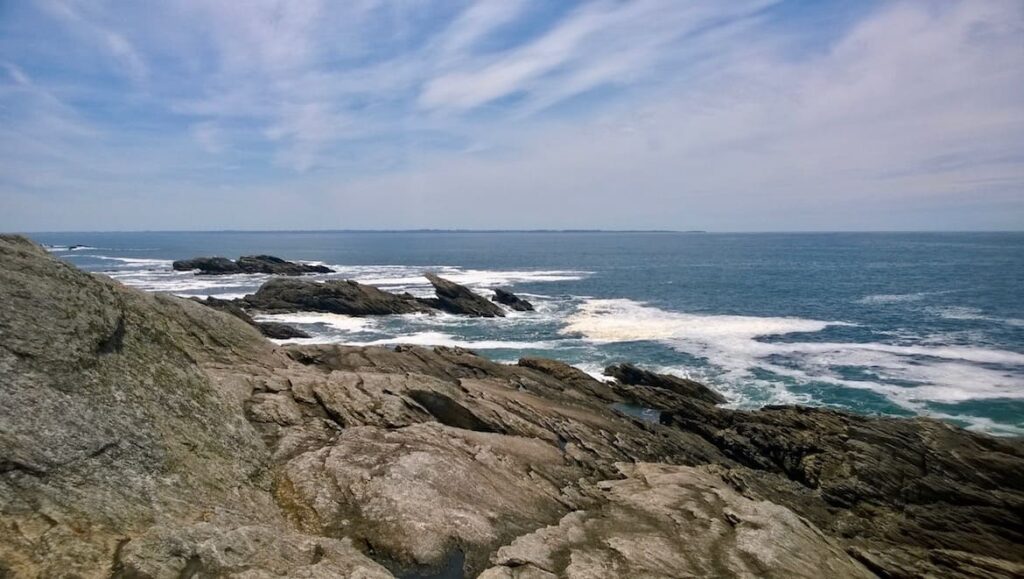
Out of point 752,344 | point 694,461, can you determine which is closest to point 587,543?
point 694,461

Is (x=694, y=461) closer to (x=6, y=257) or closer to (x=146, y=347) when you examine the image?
(x=146, y=347)

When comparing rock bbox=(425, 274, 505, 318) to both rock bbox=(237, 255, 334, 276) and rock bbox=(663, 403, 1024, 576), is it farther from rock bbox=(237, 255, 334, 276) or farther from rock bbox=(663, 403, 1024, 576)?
rock bbox=(237, 255, 334, 276)

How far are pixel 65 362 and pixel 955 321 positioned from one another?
7743 cm

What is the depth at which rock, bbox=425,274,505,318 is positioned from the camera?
72.5 metres

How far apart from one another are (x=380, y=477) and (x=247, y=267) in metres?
121

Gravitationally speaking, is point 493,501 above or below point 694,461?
above

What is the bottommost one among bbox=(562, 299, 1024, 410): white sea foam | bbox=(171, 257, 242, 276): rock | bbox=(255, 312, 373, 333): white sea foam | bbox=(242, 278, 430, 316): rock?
bbox=(562, 299, 1024, 410): white sea foam

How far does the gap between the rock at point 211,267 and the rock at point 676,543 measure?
121126mm

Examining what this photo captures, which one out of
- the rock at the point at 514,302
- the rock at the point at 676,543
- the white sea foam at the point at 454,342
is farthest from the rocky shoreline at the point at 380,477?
the rock at the point at 514,302

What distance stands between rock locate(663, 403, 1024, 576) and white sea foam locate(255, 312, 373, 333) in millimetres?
43329

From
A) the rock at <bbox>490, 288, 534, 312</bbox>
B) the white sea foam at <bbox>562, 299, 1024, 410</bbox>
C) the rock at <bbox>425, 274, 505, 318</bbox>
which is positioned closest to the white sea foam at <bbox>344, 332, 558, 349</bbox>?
the white sea foam at <bbox>562, 299, 1024, 410</bbox>

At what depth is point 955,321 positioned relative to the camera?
62875 millimetres

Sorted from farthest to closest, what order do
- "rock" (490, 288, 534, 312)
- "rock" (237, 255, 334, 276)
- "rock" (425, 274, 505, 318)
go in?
"rock" (237, 255, 334, 276) → "rock" (490, 288, 534, 312) → "rock" (425, 274, 505, 318)

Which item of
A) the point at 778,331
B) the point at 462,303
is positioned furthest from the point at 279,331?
the point at 778,331
